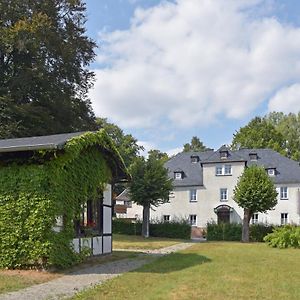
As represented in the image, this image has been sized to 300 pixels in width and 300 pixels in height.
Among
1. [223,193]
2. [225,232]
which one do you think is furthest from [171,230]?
[223,193]

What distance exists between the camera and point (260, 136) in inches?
2485

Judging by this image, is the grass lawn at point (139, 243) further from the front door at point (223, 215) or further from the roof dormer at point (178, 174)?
the roof dormer at point (178, 174)

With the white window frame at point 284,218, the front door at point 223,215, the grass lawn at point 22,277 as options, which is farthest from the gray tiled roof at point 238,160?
the grass lawn at point 22,277

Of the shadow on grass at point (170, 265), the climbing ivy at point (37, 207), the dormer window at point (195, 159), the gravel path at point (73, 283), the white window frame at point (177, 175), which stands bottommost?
the shadow on grass at point (170, 265)

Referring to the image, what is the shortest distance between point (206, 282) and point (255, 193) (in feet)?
72.5

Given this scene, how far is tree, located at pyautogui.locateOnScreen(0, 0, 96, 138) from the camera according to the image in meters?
26.4

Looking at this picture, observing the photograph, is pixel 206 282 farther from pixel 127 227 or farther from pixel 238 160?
pixel 238 160

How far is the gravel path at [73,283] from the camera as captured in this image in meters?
9.31

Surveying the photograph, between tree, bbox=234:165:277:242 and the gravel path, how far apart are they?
18394 mm

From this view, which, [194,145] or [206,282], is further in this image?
[194,145]

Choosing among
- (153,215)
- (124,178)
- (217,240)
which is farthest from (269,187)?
(153,215)

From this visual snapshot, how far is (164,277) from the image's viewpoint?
476 inches

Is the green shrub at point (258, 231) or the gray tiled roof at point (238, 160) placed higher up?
the gray tiled roof at point (238, 160)

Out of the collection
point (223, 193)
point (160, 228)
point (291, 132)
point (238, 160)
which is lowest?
point (160, 228)
